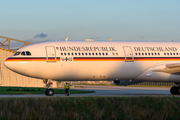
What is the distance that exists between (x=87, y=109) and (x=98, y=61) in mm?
7022

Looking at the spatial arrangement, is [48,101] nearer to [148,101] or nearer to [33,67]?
[33,67]

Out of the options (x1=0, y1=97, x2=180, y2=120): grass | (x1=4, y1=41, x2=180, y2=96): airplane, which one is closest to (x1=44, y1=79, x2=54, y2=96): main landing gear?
(x1=4, y1=41, x2=180, y2=96): airplane

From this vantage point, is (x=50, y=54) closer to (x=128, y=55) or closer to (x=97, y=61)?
(x=97, y=61)

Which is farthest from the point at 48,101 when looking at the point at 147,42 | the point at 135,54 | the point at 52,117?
the point at 147,42

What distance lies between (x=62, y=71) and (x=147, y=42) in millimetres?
10615

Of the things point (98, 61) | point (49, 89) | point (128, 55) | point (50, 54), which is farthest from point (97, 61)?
point (49, 89)

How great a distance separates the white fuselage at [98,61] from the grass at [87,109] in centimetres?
491

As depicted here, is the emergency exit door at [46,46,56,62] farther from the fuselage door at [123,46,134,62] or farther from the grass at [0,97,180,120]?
the fuselage door at [123,46,134,62]

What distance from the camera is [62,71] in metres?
26.6

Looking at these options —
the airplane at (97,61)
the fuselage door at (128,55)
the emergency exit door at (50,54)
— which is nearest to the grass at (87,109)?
the airplane at (97,61)

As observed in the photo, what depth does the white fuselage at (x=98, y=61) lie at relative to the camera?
2623 centimetres

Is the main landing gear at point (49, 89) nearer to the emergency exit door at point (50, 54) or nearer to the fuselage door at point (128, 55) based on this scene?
the emergency exit door at point (50, 54)

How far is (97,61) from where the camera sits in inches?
1070

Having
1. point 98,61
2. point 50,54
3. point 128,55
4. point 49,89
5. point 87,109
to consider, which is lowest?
point 87,109
